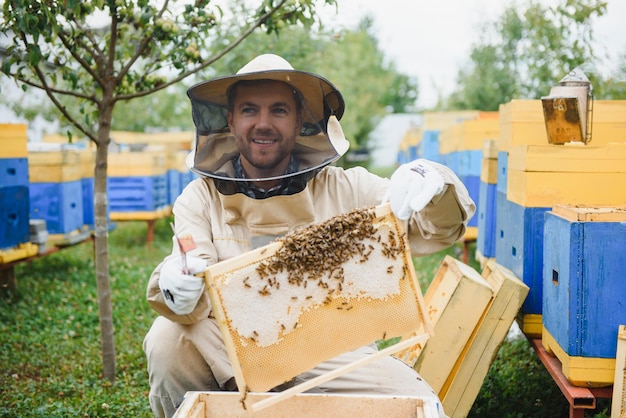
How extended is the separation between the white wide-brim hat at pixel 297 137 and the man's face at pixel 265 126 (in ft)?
0.20

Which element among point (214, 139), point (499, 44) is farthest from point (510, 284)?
point (499, 44)

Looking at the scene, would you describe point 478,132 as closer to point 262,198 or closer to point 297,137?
point 297,137

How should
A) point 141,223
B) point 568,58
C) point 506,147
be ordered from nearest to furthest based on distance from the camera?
point 506,147 → point 568,58 → point 141,223

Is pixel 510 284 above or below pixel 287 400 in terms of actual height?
above

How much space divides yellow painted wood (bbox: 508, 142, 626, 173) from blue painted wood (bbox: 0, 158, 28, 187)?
13.7 ft

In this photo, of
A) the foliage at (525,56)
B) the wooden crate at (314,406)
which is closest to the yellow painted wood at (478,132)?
the foliage at (525,56)

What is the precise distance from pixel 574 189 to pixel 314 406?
1706 mm

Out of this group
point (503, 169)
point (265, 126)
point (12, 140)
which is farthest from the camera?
point (12, 140)

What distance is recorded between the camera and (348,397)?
7.07 feet

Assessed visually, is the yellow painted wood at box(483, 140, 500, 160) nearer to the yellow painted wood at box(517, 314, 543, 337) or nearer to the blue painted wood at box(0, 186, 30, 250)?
the yellow painted wood at box(517, 314, 543, 337)

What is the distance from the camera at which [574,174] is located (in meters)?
3.04

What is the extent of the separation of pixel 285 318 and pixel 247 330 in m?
0.13

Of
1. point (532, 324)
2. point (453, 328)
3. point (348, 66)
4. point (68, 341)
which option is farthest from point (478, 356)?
point (348, 66)

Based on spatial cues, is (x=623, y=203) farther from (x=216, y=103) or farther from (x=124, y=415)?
(x=124, y=415)
